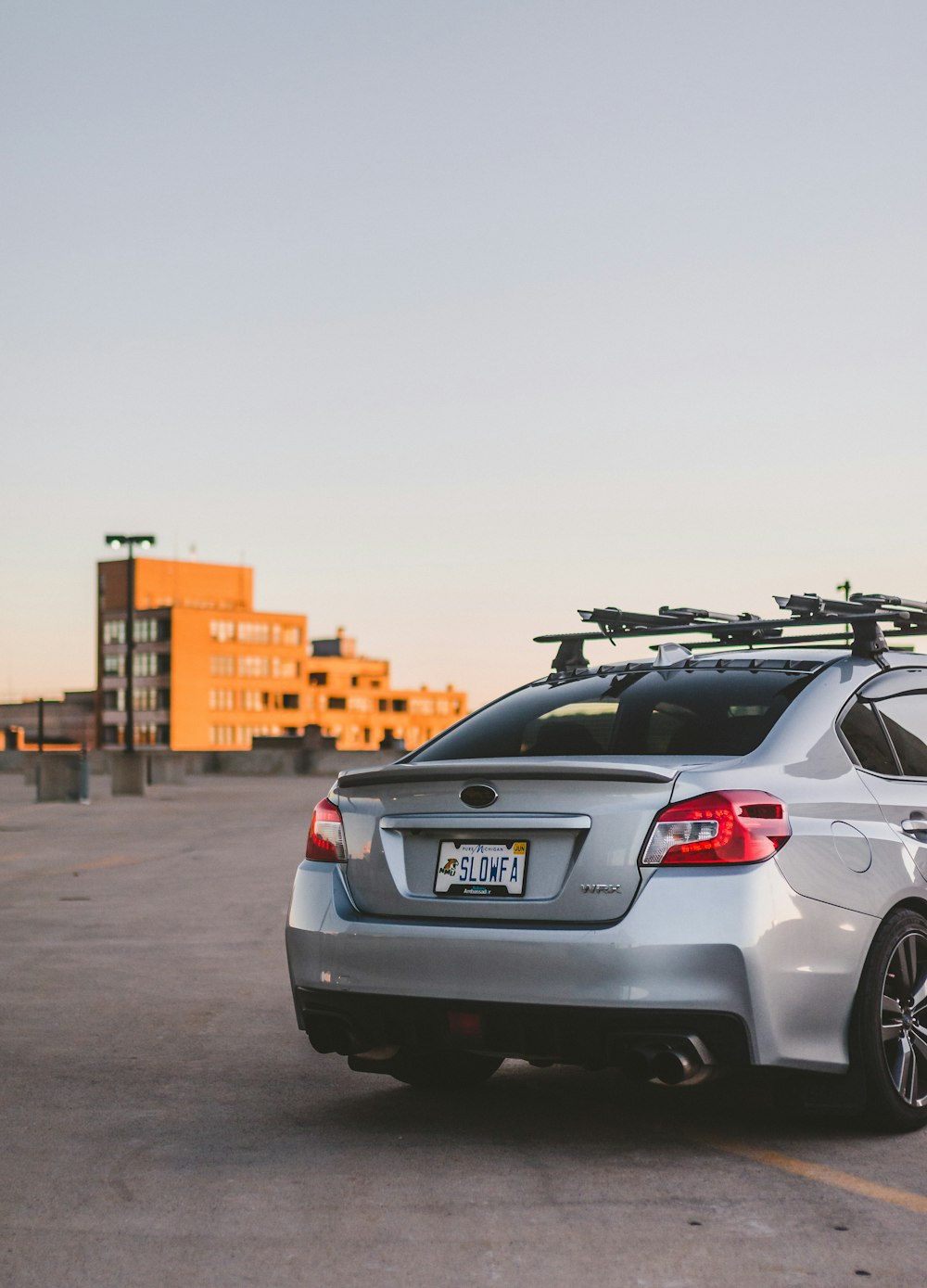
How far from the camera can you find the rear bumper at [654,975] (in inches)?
199

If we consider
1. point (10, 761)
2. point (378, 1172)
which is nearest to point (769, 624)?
point (378, 1172)

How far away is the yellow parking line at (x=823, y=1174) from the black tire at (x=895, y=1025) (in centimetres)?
36

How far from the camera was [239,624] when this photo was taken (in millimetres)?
197500

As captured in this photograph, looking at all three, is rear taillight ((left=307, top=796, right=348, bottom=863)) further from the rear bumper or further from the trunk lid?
the rear bumper

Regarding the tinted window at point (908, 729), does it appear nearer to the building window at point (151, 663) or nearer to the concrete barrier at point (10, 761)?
the concrete barrier at point (10, 761)

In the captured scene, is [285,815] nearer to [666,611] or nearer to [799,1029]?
[666,611]

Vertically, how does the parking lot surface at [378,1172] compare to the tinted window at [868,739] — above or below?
below

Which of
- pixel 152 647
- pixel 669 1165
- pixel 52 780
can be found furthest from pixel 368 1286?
pixel 152 647

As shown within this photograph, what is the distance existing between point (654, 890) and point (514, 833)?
53 cm

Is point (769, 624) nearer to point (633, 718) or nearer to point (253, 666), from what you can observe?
point (633, 718)

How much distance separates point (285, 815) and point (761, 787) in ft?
76.8

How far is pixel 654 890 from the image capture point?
16.8ft

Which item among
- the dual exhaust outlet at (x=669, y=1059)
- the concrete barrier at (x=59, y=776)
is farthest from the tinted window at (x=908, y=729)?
the concrete barrier at (x=59, y=776)

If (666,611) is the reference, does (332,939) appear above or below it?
below
